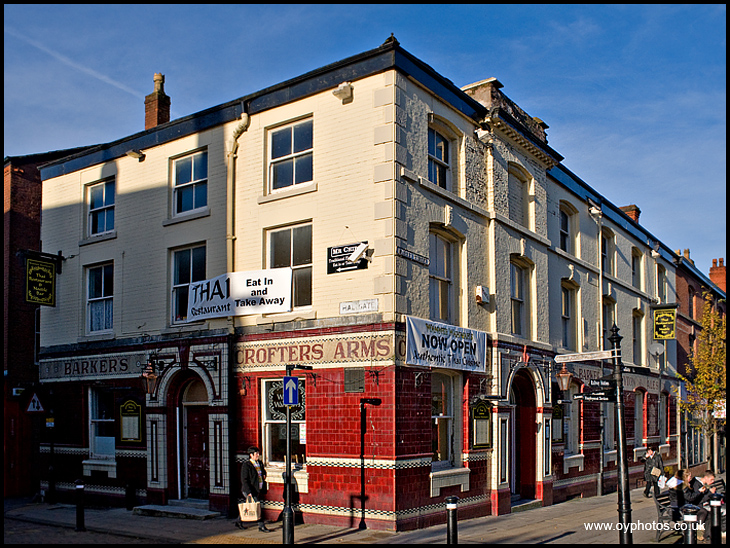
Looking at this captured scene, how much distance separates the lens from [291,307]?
655 inches

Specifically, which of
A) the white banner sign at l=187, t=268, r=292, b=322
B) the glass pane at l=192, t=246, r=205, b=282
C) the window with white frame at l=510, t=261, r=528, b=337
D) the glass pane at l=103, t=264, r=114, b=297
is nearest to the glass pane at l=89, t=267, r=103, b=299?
the glass pane at l=103, t=264, r=114, b=297

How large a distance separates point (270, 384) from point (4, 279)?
10775 millimetres

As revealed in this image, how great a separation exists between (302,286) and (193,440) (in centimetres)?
487

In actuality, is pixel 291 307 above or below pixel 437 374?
above

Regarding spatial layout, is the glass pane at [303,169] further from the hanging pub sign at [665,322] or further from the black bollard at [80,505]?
the hanging pub sign at [665,322]

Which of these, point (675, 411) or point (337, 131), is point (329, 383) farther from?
point (675, 411)

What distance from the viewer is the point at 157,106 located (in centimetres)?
2230

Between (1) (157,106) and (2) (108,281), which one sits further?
(1) (157,106)

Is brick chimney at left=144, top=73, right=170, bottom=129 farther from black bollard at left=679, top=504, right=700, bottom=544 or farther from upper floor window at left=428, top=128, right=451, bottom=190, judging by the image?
black bollard at left=679, top=504, right=700, bottom=544

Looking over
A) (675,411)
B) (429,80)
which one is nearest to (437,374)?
(429,80)

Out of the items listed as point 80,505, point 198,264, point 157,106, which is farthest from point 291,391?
point 157,106

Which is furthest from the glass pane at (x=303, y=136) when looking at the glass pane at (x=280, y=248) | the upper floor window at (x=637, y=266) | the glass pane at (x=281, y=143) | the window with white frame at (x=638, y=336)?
the upper floor window at (x=637, y=266)

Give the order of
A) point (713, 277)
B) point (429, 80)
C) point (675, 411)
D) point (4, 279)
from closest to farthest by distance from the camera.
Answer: point (429, 80) < point (4, 279) < point (675, 411) < point (713, 277)

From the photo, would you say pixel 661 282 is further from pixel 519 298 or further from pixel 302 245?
pixel 302 245
